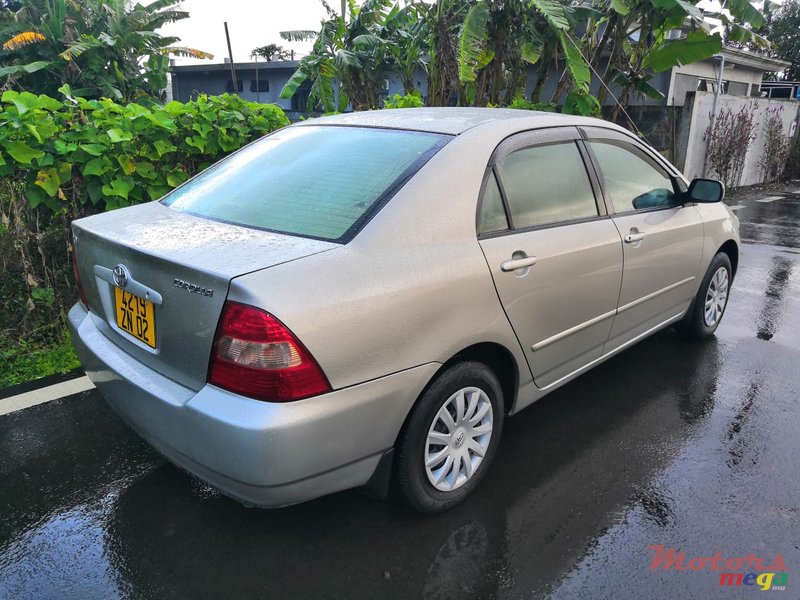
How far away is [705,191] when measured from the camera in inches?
157

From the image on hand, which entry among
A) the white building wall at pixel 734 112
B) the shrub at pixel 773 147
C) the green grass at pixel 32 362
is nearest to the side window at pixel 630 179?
the green grass at pixel 32 362

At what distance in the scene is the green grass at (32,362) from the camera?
387 cm

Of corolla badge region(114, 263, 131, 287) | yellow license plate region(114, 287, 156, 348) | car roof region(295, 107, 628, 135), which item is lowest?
yellow license plate region(114, 287, 156, 348)

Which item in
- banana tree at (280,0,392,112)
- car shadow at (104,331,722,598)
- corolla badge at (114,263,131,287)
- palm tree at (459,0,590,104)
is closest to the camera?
car shadow at (104,331,722,598)

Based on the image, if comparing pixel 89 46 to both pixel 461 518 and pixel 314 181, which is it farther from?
pixel 461 518

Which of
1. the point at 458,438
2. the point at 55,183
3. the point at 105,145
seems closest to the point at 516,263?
the point at 458,438

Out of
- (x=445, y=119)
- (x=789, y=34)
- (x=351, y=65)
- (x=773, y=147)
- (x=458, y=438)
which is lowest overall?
(x=773, y=147)

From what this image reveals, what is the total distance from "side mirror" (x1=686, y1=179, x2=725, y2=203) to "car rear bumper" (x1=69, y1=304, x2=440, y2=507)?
258cm

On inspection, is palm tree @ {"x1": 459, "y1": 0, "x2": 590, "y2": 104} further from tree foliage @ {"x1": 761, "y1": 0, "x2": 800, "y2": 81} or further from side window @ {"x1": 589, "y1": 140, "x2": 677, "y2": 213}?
tree foliage @ {"x1": 761, "y1": 0, "x2": 800, "y2": 81}

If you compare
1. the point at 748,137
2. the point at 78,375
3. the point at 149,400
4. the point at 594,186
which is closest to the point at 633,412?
the point at 594,186

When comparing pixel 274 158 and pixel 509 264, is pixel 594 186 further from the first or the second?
pixel 274 158

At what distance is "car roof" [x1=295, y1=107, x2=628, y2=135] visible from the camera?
9.57 ft

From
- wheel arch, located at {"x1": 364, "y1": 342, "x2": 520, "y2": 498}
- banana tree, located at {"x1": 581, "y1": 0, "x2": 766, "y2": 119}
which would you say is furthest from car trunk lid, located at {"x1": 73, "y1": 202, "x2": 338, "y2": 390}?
banana tree, located at {"x1": 581, "y1": 0, "x2": 766, "y2": 119}

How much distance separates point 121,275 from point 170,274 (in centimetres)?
34
